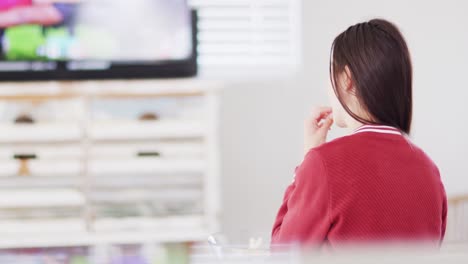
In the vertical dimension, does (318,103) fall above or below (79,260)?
below

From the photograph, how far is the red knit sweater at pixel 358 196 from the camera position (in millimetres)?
871

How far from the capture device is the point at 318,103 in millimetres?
3287

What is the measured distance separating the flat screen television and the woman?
2007 mm

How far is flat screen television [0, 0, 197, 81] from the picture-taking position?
292cm

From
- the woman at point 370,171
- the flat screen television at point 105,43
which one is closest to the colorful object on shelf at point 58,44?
the flat screen television at point 105,43

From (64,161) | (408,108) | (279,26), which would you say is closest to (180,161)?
(64,161)

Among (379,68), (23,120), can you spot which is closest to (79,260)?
(379,68)

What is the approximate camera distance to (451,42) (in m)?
3.35

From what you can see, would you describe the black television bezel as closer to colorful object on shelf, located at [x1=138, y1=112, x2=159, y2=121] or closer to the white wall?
colorful object on shelf, located at [x1=138, y1=112, x2=159, y2=121]

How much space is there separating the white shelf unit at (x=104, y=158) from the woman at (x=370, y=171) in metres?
1.81

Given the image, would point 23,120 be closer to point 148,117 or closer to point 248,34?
point 148,117

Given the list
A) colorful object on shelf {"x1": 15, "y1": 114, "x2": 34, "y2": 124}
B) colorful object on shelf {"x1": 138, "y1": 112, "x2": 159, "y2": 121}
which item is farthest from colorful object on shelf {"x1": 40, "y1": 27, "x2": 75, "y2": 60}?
colorful object on shelf {"x1": 138, "y1": 112, "x2": 159, "y2": 121}

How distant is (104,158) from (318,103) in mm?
1123

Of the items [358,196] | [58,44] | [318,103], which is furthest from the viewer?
[318,103]
